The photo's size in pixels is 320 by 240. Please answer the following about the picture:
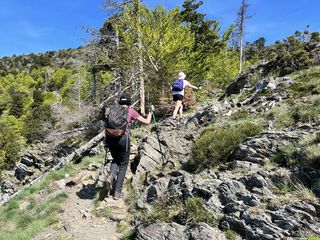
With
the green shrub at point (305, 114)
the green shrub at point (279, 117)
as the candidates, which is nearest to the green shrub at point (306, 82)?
the green shrub at point (279, 117)

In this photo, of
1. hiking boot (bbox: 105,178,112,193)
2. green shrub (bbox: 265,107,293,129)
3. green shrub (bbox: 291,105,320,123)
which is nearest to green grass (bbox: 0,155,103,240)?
hiking boot (bbox: 105,178,112,193)

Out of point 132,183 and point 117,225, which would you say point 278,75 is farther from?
point 117,225

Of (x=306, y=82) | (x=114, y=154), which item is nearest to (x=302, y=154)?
(x=114, y=154)

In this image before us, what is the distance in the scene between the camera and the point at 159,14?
18.5 meters

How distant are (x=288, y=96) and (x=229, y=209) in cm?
710

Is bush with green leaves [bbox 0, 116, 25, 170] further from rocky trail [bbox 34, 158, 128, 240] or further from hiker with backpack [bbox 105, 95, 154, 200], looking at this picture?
hiker with backpack [bbox 105, 95, 154, 200]

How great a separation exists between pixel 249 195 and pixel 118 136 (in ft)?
10.4

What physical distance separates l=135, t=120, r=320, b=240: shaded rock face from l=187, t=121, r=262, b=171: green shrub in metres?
0.40

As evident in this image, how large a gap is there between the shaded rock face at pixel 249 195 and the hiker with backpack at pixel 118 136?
65 centimetres

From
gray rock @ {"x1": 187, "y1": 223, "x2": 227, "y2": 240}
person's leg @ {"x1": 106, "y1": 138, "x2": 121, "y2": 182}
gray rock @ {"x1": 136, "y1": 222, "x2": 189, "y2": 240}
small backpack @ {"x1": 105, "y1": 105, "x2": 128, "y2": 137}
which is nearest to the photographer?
gray rock @ {"x1": 187, "y1": 223, "x2": 227, "y2": 240}

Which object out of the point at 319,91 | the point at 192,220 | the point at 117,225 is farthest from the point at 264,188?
the point at 319,91

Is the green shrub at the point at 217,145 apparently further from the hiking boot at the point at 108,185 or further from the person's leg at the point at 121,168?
the hiking boot at the point at 108,185

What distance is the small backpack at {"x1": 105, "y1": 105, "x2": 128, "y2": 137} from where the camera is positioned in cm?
767

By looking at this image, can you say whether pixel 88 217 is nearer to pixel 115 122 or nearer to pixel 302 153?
pixel 115 122
